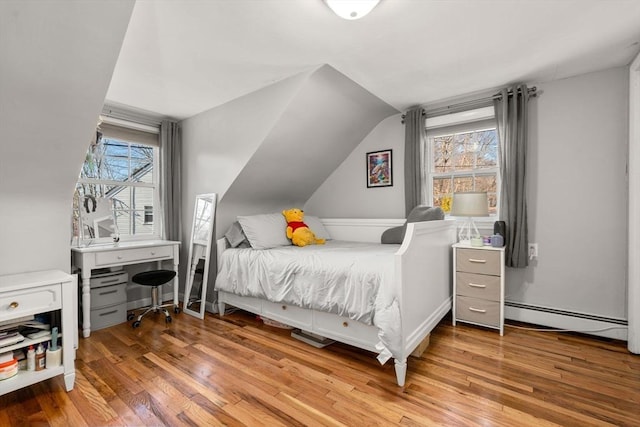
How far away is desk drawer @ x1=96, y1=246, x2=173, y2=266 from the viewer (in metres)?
2.60

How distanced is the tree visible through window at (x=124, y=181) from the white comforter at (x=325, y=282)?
1.23m

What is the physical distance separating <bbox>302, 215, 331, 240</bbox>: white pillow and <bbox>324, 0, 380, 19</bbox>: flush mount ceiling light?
2161 millimetres

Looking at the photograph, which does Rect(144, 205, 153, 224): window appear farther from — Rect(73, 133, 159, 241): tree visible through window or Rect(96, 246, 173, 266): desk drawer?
Rect(96, 246, 173, 266): desk drawer

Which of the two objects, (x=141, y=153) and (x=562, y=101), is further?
(x=141, y=153)

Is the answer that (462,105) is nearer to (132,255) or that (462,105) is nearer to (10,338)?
(132,255)

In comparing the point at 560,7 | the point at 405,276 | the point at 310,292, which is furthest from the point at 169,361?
the point at 560,7

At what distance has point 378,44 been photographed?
2.04m

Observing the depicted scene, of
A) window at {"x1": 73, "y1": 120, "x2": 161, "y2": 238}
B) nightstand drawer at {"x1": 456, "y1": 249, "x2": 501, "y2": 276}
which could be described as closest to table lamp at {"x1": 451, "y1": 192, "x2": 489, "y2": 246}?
nightstand drawer at {"x1": 456, "y1": 249, "x2": 501, "y2": 276}

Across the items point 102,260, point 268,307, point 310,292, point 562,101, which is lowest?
point 268,307

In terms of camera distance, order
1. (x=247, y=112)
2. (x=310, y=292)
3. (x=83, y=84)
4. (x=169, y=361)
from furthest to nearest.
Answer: (x=247, y=112) < (x=310, y=292) < (x=169, y=361) < (x=83, y=84)

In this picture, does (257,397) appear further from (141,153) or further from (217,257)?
(141,153)

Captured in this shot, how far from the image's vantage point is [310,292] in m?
2.22

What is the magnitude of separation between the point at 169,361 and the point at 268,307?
82cm

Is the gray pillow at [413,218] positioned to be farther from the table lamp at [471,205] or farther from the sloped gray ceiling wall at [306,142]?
the sloped gray ceiling wall at [306,142]
